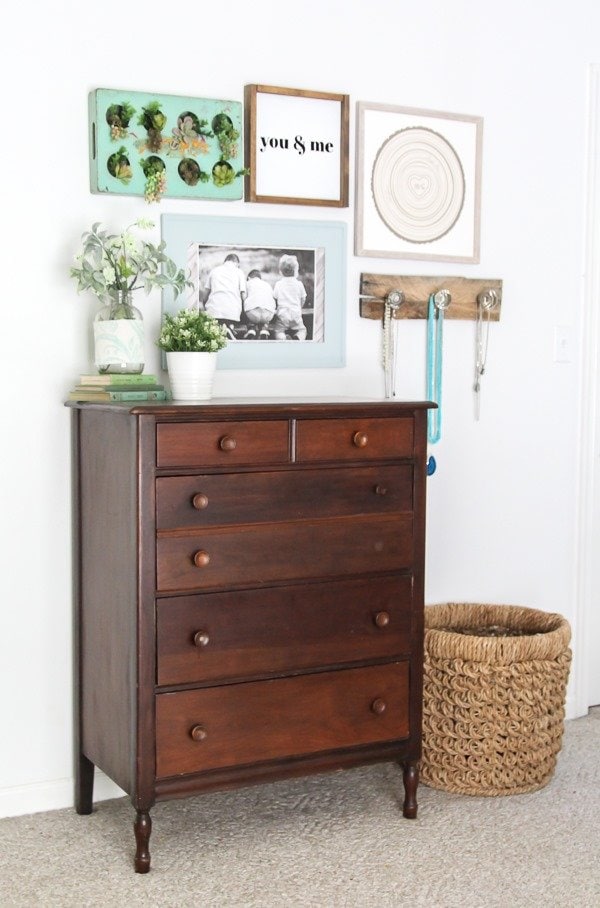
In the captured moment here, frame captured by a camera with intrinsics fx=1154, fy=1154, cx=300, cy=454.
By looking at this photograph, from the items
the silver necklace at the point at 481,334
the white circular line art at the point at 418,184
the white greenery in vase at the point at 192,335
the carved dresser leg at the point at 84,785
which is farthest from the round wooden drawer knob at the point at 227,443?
the silver necklace at the point at 481,334

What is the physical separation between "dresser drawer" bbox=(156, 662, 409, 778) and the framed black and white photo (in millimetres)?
1186

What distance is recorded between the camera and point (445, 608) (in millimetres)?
3297

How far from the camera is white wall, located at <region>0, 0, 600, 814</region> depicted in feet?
9.01

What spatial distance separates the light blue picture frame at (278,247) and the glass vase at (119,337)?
0.19 m

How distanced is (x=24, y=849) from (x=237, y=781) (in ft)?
1.68

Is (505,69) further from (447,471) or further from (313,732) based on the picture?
(313,732)

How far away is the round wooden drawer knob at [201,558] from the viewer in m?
2.45

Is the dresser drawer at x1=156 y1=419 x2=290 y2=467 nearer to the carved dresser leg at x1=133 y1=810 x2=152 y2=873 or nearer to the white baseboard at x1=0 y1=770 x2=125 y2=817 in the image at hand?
the carved dresser leg at x1=133 y1=810 x2=152 y2=873

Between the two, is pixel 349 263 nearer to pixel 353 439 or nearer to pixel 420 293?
pixel 420 293

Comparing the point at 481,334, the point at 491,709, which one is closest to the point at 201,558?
the point at 491,709

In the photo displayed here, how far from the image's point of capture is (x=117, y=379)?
2637 mm

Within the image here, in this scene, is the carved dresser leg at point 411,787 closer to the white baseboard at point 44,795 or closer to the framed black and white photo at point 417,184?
the white baseboard at point 44,795

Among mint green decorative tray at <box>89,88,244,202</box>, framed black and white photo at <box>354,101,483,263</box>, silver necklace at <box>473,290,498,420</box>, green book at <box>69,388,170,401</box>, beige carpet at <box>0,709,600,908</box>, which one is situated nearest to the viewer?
beige carpet at <box>0,709,600,908</box>

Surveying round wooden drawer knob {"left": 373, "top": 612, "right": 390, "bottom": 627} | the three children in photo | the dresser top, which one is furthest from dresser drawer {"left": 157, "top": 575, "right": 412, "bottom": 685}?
the three children in photo
